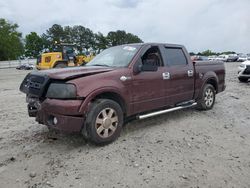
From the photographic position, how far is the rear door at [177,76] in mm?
5727

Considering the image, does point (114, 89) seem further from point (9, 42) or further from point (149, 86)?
point (9, 42)

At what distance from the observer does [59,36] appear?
9631cm

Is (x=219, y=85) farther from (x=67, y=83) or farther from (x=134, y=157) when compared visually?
(x=67, y=83)

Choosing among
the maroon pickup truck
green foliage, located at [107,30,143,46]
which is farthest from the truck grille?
green foliage, located at [107,30,143,46]

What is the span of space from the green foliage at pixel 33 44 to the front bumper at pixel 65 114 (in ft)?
282

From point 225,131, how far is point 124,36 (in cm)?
9282

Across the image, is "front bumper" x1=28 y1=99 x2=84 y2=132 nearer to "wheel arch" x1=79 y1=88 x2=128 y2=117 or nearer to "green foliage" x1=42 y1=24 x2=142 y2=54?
"wheel arch" x1=79 y1=88 x2=128 y2=117

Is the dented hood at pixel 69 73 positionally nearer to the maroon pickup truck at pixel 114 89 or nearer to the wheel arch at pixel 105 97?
the maroon pickup truck at pixel 114 89

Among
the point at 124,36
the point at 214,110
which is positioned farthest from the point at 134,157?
the point at 124,36

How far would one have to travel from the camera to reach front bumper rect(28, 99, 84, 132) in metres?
4.10

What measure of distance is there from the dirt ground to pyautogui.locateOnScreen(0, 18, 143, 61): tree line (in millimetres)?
53073

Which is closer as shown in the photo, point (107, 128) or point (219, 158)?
point (219, 158)

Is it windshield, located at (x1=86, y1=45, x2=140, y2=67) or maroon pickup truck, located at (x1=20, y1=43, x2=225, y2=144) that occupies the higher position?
windshield, located at (x1=86, y1=45, x2=140, y2=67)

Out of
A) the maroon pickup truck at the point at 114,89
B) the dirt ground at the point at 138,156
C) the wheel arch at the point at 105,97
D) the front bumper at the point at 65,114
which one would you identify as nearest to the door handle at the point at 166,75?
the maroon pickup truck at the point at 114,89
